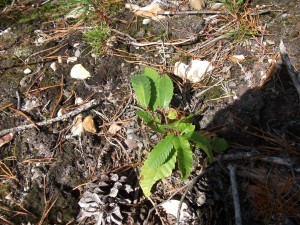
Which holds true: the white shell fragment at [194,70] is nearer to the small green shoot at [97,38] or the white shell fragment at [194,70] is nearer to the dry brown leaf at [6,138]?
the small green shoot at [97,38]

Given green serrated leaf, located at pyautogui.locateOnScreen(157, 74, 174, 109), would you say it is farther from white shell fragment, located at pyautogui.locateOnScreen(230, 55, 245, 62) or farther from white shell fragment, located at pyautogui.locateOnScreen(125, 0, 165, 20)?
white shell fragment, located at pyautogui.locateOnScreen(125, 0, 165, 20)

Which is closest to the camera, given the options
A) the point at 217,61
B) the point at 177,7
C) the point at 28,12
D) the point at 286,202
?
the point at 286,202

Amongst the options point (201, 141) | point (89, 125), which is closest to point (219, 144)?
point (201, 141)

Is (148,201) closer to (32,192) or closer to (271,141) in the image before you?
(32,192)

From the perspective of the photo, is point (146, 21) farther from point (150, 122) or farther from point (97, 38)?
point (150, 122)

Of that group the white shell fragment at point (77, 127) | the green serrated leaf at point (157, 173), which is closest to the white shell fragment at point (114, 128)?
the white shell fragment at point (77, 127)

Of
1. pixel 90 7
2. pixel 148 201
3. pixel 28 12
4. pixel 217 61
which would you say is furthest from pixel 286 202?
pixel 28 12
